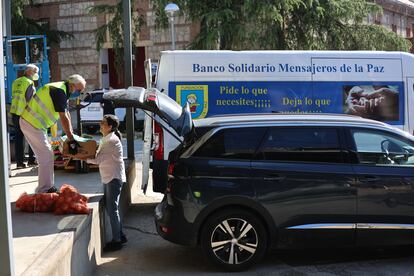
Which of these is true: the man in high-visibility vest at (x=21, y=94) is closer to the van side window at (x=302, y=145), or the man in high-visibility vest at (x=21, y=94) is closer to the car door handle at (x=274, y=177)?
the van side window at (x=302, y=145)

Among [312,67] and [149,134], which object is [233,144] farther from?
[312,67]

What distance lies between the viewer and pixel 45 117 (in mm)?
6656

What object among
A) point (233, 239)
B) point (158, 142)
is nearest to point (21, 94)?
point (158, 142)

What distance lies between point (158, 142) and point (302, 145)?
Result: 2820mm

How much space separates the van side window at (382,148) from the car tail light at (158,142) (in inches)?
121

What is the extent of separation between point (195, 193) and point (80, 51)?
88.9 ft

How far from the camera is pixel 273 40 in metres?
19.5

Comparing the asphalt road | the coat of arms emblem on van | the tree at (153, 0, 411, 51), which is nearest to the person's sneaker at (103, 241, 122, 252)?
the asphalt road

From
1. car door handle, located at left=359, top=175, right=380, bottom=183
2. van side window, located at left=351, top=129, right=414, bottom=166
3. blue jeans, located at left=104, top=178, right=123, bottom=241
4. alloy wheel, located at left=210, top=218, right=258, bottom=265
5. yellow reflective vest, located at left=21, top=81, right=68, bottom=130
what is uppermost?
yellow reflective vest, located at left=21, top=81, right=68, bottom=130

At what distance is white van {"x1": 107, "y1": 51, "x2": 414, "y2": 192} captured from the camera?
8.37 meters

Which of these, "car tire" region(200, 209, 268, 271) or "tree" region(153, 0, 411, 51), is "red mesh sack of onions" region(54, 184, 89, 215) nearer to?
"car tire" region(200, 209, 268, 271)

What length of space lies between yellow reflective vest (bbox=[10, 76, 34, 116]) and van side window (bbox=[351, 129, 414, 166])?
18.8ft

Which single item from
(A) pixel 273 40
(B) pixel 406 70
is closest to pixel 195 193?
(B) pixel 406 70

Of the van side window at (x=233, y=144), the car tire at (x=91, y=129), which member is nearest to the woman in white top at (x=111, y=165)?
the van side window at (x=233, y=144)
